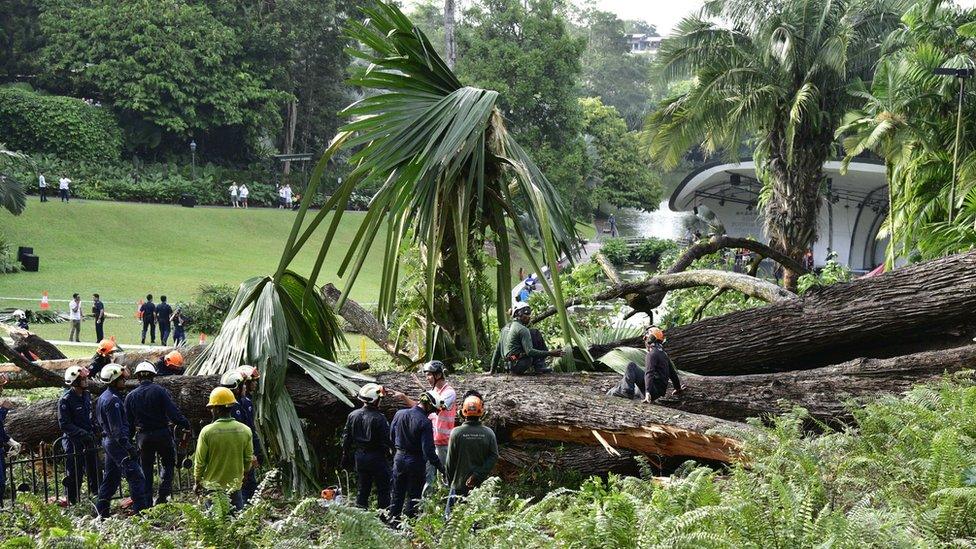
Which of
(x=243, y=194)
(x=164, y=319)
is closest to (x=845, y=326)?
(x=164, y=319)

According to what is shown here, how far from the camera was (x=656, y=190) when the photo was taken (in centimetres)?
4862

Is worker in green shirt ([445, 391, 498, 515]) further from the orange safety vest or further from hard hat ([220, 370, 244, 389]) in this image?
hard hat ([220, 370, 244, 389])

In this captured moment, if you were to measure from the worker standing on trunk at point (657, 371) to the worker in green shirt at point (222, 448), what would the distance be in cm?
343

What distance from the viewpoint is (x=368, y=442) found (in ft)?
26.7

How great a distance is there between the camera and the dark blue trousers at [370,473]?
8211mm

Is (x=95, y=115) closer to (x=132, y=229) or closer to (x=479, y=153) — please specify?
(x=132, y=229)

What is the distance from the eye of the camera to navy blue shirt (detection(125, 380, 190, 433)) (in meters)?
8.34

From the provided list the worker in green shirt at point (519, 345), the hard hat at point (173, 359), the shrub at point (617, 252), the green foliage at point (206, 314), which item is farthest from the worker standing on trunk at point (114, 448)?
the shrub at point (617, 252)

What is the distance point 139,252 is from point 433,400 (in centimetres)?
2728

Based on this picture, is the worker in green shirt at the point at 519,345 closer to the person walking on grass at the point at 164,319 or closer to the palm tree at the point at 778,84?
the palm tree at the point at 778,84

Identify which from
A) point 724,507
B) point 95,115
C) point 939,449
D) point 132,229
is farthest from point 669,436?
point 95,115

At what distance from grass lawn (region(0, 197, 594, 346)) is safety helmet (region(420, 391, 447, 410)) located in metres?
14.2

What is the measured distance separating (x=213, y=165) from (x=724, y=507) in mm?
43448

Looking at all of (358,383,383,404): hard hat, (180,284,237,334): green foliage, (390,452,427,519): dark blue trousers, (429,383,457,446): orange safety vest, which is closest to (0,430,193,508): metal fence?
(358,383,383,404): hard hat
